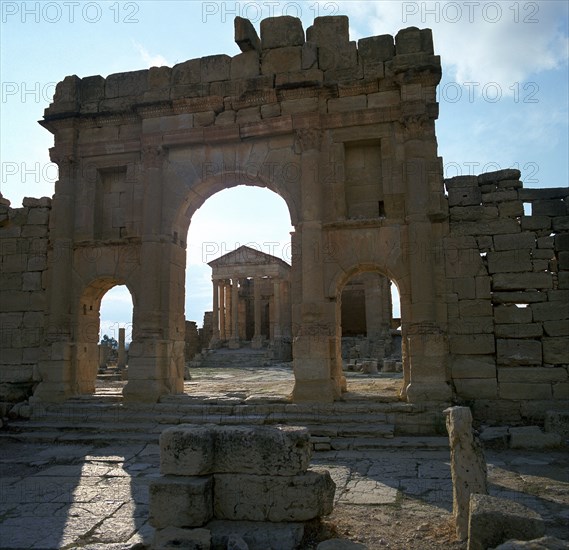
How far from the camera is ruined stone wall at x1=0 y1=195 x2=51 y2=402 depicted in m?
11.7

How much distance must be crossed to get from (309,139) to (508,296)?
488cm

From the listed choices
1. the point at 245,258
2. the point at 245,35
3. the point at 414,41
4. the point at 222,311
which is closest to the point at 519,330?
the point at 414,41

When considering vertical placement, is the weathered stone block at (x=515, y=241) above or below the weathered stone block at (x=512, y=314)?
above

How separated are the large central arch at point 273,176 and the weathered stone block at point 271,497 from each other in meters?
5.13

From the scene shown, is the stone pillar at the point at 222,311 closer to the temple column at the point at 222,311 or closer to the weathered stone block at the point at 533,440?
the temple column at the point at 222,311

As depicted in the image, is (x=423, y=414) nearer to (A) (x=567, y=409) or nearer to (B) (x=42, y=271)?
(A) (x=567, y=409)

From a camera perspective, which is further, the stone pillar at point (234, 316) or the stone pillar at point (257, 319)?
the stone pillar at point (234, 316)

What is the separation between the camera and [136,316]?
11.3 metres

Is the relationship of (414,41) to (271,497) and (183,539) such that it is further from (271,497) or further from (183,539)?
(183,539)

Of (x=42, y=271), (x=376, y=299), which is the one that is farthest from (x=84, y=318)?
(x=376, y=299)

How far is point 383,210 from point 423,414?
13.5 ft

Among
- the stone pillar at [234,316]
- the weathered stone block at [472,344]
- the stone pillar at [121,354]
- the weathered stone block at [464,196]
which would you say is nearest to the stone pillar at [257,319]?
the stone pillar at [234,316]

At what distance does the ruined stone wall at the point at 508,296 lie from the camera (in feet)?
32.0

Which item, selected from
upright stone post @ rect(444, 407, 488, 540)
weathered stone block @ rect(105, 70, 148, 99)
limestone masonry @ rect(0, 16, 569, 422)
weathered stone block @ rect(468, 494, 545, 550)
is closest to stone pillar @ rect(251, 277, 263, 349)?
limestone masonry @ rect(0, 16, 569, 422)
